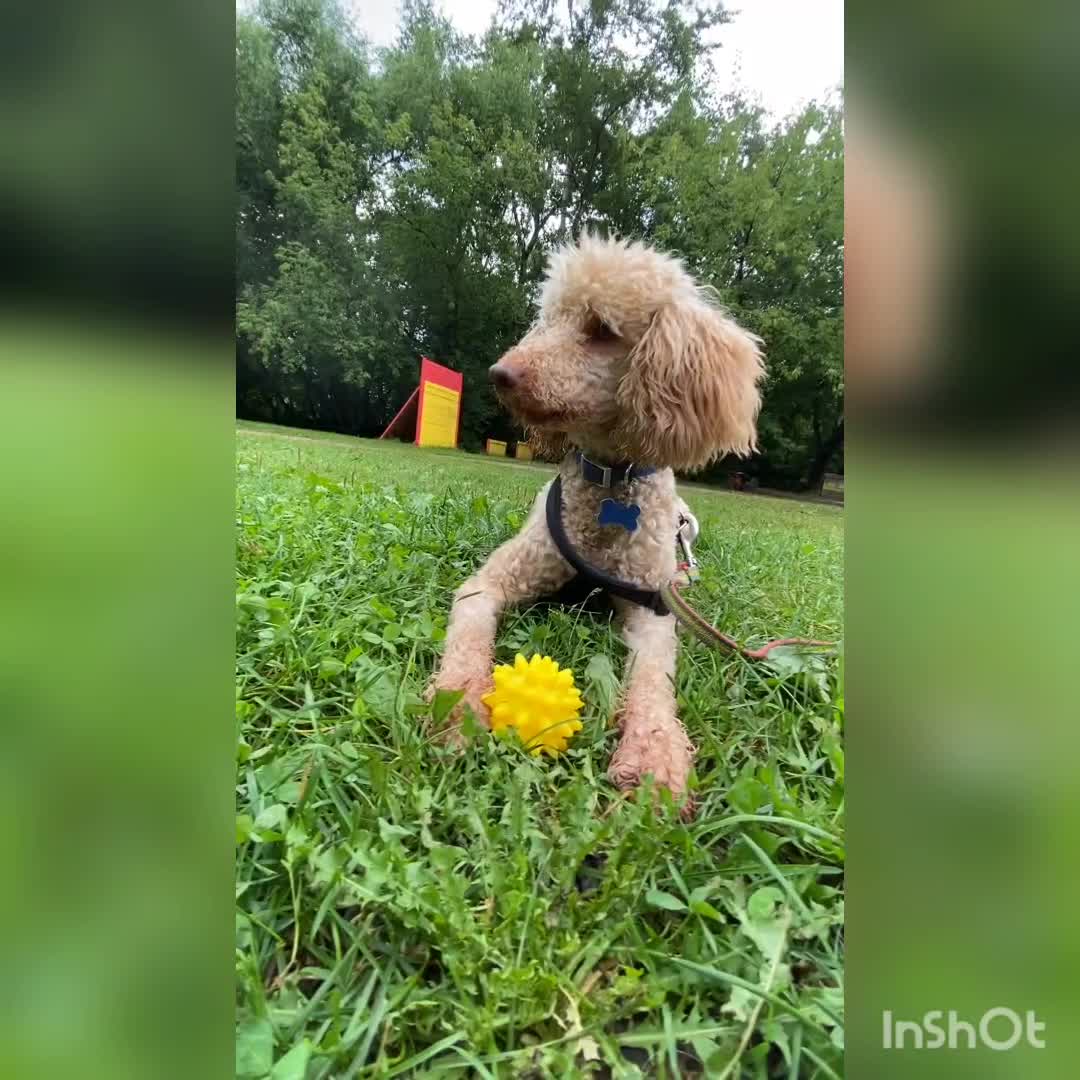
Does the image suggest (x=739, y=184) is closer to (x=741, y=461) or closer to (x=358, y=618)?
(x=741, y=461)

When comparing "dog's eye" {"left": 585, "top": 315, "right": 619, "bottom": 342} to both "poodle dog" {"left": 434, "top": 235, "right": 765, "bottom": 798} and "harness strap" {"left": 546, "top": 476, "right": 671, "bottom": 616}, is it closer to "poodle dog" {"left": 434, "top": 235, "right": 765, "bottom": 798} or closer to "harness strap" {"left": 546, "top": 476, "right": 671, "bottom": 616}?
"poodle dog" {"left": 434, "top": 235, "right": 765, "bottom": 798}

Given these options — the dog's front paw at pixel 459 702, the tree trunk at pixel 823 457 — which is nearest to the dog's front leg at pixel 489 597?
the dog's front paw at pixel 459 702

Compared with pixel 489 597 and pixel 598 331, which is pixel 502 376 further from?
pixel 489 597

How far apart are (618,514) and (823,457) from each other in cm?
60

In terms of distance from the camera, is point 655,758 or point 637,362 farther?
point 637,362

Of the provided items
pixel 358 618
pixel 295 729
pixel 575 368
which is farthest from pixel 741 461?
pixel 295 729

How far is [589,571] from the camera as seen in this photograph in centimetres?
104

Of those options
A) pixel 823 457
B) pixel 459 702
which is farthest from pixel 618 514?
pixel 823 457

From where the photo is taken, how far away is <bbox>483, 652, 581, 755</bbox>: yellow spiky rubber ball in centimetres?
68

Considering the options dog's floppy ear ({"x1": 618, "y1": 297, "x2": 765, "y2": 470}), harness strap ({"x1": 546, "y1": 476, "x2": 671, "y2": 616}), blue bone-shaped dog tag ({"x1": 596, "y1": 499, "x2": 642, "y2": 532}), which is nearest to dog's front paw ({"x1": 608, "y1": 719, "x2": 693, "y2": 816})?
harness strap ({"x1": 546, "y1": 476, "x2": 671, "y2": 616})

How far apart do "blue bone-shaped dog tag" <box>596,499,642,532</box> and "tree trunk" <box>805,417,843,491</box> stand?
1.56 ft

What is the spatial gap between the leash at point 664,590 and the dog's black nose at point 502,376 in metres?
0.21

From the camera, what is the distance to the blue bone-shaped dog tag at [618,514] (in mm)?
1042
